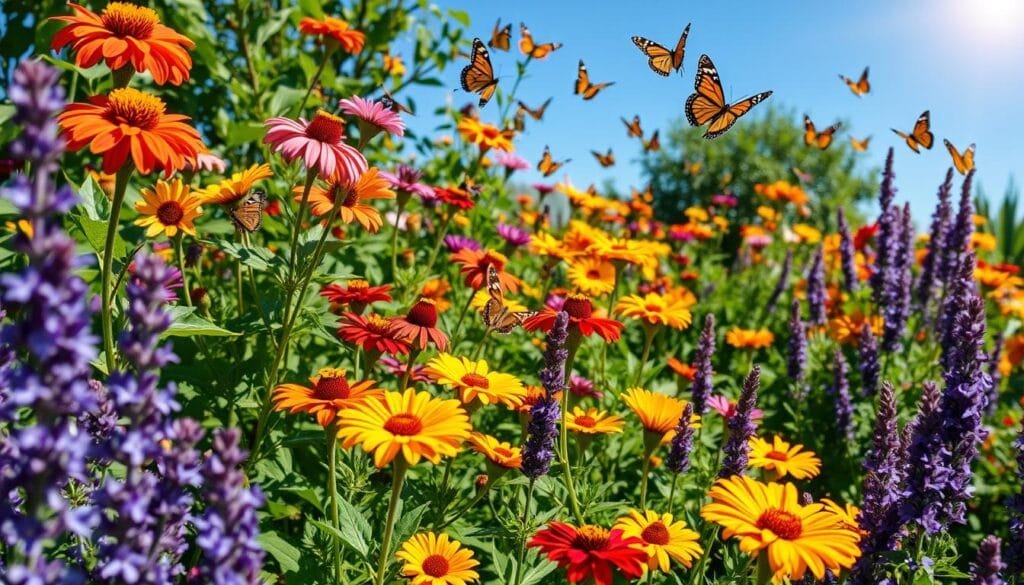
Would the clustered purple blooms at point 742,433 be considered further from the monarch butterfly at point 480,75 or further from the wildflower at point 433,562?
the monarch butterfly at point 480,75

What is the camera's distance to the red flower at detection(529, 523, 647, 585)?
5.69 feet

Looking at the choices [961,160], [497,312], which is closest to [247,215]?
[497,312]

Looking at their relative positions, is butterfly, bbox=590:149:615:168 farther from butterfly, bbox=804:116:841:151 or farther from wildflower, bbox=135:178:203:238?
wildflower, bbox=135:178:203:238

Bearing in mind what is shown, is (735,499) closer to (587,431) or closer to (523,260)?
(587,431)

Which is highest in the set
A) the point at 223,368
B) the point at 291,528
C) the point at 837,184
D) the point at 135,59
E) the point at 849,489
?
the point at 837,184

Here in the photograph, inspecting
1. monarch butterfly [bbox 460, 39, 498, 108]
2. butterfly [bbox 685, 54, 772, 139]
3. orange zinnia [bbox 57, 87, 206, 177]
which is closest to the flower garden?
orange zinnia [bbox 57, 87, 206, 177]

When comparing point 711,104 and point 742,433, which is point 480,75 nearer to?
point 711,104

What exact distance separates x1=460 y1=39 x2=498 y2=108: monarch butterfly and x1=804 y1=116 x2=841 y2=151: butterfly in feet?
9.50

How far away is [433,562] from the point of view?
1.90 meters

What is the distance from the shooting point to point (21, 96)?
0.85 metres

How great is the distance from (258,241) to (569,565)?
8.72ft

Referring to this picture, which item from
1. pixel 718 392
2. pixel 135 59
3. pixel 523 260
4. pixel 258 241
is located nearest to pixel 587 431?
pixel 135 59

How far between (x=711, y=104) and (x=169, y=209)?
117 inches

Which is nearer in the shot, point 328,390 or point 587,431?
point 328,390
